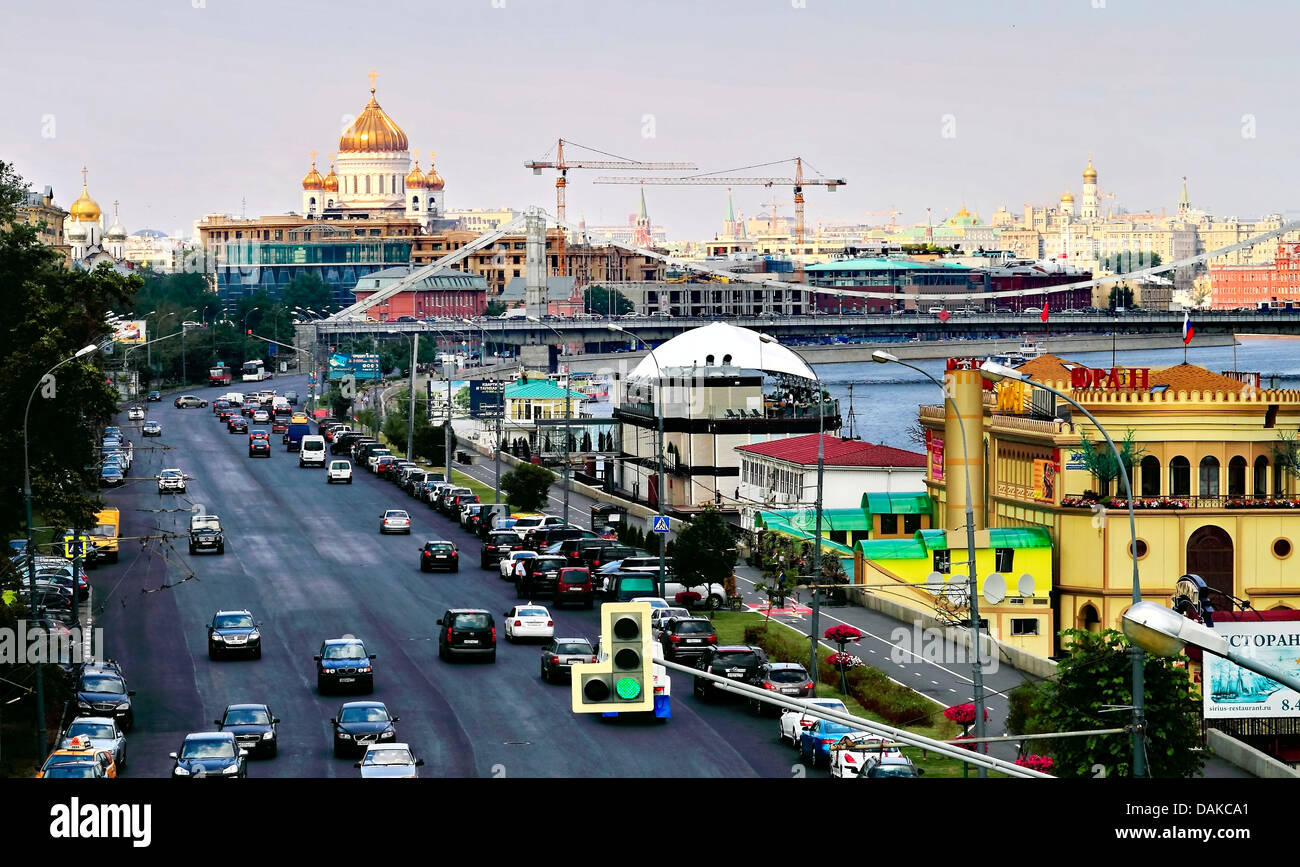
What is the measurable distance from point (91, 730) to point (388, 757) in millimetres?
5710

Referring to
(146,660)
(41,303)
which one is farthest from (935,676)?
(41,303)

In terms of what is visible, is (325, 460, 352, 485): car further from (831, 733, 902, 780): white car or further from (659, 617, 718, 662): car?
(831, 733, 902, 780): white car

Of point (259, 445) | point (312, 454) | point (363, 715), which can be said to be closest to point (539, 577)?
point (363, 715)

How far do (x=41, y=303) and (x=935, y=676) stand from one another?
25.0 m

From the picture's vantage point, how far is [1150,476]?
5503 cm

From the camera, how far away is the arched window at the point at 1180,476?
54.8 m

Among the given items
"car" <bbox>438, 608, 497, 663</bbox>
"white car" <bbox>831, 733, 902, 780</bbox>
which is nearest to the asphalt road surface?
"car" <bbox>438, 608, 497, 663</bbox>

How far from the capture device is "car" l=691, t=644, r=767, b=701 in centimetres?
→ 3772

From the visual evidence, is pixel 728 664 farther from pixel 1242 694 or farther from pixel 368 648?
pixel 368 648

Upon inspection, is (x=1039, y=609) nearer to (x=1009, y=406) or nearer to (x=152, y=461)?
(x=1009, y=406)
